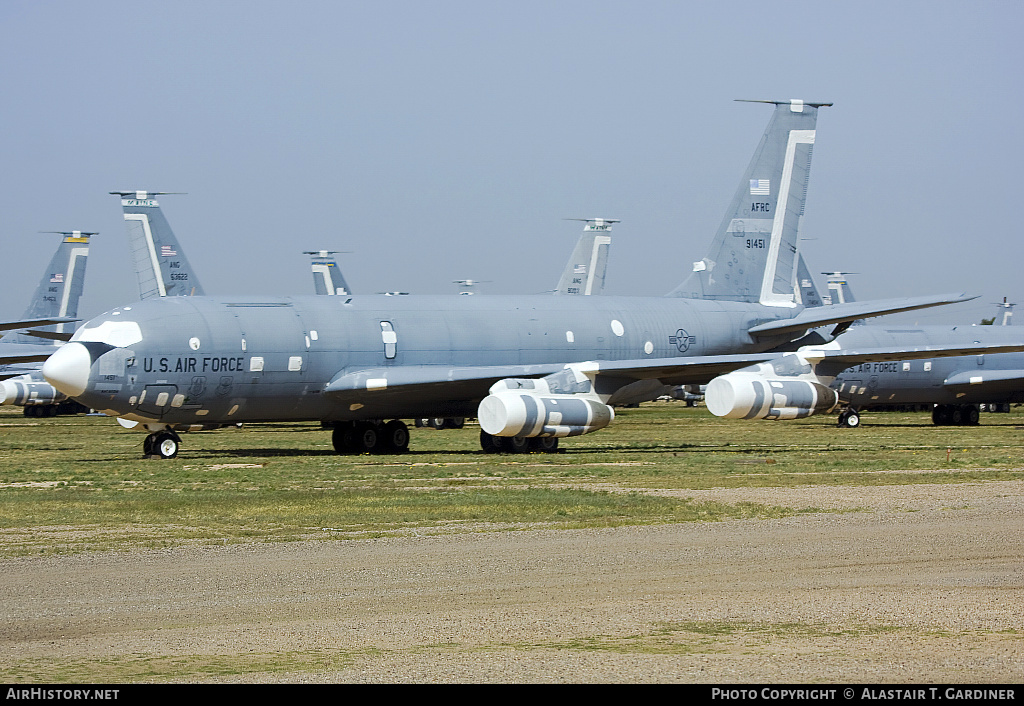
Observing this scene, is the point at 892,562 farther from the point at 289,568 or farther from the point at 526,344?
the point at 526,344

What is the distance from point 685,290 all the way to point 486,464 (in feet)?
46.9

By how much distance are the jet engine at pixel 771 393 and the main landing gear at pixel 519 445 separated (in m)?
4.10

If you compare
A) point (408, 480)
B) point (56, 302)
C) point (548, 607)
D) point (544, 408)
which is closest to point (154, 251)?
point (56, 302)

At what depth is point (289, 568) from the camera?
13.6 meters

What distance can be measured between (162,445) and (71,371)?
124 inches

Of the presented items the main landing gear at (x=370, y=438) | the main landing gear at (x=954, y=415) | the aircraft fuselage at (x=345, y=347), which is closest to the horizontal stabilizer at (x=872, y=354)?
the aircraft fuselage at (x=345, y=347)

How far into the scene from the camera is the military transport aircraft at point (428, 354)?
2958 cm

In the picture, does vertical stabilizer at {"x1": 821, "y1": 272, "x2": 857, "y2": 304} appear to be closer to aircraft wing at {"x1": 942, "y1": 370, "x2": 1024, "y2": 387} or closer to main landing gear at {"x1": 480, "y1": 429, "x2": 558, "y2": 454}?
aircraft wing at {"x1": 942, "y1": 370, "x2": 1024, "y2": 387}

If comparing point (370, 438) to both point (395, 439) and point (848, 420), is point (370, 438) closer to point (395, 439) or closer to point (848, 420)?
point (395, 439)

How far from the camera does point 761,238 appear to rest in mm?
40469

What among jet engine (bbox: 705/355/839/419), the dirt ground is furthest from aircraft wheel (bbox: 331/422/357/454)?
the dirt ground

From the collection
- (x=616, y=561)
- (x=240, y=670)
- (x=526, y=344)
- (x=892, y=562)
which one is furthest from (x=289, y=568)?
(x=526, y=344)

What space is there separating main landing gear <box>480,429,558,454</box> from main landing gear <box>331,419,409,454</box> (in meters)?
2.24

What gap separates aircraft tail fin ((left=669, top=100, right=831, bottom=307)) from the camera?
3984 cm
